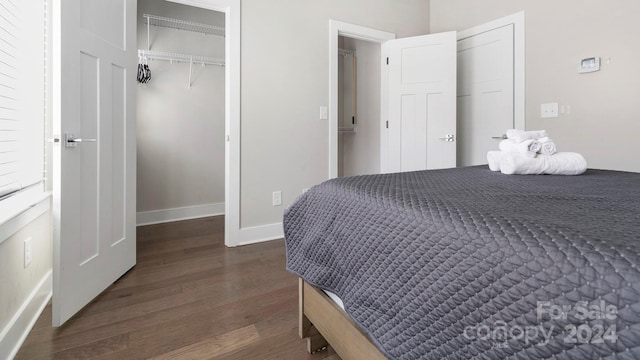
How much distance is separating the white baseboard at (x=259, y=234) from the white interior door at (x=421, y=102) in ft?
4.73

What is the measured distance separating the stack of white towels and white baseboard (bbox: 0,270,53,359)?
209 cm

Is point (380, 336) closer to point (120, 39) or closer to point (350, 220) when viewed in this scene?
point (350, 220)

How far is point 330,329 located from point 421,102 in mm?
2642

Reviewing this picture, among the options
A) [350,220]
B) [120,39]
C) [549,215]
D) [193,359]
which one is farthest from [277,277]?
[120,39]

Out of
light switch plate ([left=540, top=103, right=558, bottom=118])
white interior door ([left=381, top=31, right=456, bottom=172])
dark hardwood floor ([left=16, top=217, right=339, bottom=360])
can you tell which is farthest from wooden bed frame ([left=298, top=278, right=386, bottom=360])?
light switch plate ([left=540, top=103, right=558, bottom=118])

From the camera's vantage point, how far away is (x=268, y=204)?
104 inches

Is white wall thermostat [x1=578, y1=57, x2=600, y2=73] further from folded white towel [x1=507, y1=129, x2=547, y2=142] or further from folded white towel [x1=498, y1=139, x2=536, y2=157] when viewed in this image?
folded white towel [x1=498, y1=139, x2=536, y2=157]

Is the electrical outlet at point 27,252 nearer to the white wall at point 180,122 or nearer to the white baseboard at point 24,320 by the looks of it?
the white baseboard at point 24,320

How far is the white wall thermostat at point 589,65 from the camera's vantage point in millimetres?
2168

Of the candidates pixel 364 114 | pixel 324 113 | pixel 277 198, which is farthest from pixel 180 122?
pixel 364 114

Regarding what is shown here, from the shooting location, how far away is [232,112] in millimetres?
2418

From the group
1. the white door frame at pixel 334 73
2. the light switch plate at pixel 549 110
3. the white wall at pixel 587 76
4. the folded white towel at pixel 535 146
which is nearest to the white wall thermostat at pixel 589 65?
the white wall at pixel 587 76

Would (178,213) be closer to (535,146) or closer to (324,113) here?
(324,113)

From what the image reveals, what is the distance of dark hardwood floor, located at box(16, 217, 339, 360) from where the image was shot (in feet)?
3.95
